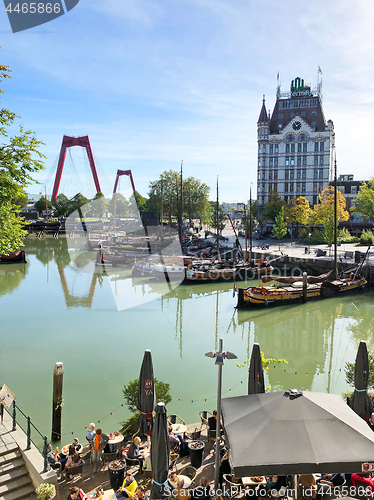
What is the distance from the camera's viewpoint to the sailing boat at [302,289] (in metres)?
24.7

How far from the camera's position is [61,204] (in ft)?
319

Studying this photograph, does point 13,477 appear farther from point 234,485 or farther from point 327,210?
point 327,210

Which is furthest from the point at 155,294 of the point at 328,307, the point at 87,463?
the point at 87,463

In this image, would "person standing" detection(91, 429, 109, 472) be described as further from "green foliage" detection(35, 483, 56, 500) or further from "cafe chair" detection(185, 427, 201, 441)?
"cafe chair" detection(185, 427, 201, 441)

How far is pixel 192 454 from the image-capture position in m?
7.36

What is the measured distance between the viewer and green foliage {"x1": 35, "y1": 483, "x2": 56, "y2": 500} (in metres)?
6.22

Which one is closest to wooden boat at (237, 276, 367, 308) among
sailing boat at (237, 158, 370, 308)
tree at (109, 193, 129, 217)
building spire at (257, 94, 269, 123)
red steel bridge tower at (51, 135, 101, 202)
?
sailing boat at (237, 158, 370, 308)

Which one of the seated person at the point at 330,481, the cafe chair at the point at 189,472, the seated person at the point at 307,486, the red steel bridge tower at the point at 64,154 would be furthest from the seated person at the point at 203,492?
the red steel bridge tower at the point at 64,154

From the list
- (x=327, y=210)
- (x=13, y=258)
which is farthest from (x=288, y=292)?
(x=13, y=258)

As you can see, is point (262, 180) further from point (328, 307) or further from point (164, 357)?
point (164, 357)

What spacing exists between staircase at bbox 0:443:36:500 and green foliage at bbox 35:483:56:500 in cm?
55

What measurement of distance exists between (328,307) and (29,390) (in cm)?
1978

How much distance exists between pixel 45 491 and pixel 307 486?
4344 millimetres

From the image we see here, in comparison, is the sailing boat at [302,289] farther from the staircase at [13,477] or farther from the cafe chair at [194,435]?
the staircase at [13,477]
